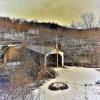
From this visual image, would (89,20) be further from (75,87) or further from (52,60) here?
(75,87)

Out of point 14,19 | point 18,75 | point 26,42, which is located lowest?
point 18,75

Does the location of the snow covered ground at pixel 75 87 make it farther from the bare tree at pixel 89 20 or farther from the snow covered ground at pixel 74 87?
the bare tree at pixel 89 20

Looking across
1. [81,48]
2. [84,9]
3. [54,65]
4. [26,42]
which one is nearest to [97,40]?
[81,48]

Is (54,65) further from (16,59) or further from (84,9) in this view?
(84,9)

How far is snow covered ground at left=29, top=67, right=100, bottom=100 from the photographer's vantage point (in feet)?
6.28

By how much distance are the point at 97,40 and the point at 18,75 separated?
67cm

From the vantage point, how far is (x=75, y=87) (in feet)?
6.31

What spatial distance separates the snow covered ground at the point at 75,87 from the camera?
6.28 feet

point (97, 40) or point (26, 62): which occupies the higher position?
point (97, 40)

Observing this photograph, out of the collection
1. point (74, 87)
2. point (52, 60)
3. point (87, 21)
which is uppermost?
point (87, 21)

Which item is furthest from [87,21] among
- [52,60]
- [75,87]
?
Result: [75,87]

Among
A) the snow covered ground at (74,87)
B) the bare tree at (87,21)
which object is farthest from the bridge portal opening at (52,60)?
the bare tree at (87,21)

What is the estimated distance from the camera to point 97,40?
193cm

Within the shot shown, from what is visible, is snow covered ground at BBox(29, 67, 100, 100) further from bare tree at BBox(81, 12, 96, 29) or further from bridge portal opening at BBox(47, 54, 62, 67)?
bare tree at BBox(81, 12, 96, 29)
